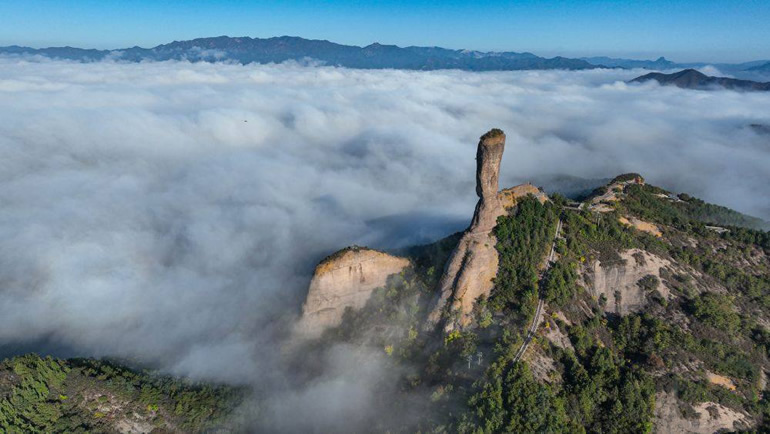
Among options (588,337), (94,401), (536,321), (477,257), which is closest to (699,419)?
(588,337)

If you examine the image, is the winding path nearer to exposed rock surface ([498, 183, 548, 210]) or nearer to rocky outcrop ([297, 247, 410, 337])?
exposed rock surface ([498, 183, 548, 210])

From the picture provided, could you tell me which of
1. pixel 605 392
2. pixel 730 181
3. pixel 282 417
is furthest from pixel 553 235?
pixel 730 181

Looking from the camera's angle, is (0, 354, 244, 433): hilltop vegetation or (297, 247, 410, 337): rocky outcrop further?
(297, 247, 410, 337): rocky outcrop

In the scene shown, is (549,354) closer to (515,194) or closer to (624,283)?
(624,283)

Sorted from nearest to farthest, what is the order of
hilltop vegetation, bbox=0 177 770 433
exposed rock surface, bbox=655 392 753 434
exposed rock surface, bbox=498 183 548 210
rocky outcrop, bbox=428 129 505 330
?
hilltop vegetation, bbox=0 177 770 433 < exposed rock surface, bbox=655 392 753 434 < rocky outcrop, bbox=428 129 505 330 < exposed rock surface, bbox=498 183 548 210

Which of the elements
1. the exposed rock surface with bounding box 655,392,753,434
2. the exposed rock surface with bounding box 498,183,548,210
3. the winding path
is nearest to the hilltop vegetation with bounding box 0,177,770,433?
the exposed rock surface with bounding box 655,392,753,434

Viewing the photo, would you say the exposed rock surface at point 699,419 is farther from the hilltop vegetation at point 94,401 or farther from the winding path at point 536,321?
the hilltop vegetation at point 94,401

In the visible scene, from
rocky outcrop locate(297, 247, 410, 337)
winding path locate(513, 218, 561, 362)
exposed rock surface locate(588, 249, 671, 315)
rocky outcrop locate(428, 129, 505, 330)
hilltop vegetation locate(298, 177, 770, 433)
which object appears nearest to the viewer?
hilltop vegetation locate(298, 177, 770, 433)

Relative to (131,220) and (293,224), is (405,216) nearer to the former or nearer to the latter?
(293,224)
